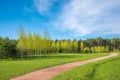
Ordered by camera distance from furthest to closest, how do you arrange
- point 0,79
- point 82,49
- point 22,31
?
point 82,49
point 22,31
point 0,79

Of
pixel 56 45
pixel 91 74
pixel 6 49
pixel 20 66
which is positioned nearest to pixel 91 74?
pixel 91 74

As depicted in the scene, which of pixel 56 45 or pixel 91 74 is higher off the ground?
pixel 56 45

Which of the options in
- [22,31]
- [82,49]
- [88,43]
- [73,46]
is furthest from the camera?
[88,43]

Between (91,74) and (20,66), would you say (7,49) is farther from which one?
(91,74)

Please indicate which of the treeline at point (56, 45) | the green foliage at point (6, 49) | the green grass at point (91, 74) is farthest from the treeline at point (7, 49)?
the green grass at point (91, 74)

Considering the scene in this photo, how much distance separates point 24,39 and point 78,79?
161 ft

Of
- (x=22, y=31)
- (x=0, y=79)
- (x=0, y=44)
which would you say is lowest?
(x=0, y=79)

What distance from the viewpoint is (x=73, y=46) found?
122m

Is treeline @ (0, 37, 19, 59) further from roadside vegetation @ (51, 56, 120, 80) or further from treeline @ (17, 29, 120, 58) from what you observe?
roadside vegetation @ (51, 56, 120, 80)

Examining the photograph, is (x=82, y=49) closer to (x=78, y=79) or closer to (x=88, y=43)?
(x=88, y=43)

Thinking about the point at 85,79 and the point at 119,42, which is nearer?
the point at 85,79

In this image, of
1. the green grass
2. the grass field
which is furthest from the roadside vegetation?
the grass field

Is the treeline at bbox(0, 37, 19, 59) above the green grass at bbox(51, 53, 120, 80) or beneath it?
above

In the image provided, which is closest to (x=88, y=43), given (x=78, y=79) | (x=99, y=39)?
(x=99, y=39)
